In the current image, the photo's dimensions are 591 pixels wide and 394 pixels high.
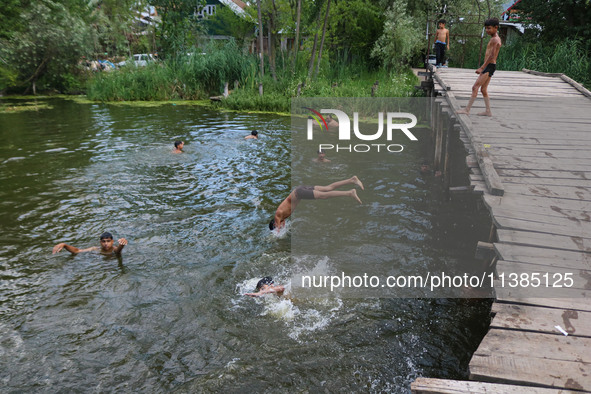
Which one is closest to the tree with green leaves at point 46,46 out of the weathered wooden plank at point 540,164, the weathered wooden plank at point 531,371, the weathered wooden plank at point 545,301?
the weathered wooden plank at point 540,164

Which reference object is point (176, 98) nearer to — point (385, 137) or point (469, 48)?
point (385, 137)

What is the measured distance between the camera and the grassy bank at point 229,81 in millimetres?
18891

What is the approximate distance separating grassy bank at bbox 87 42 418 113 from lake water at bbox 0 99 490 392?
25.2 ft

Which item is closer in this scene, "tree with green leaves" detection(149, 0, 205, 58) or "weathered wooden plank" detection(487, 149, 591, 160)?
"weathered wooden plank" detection(487, 149, 591, 160)

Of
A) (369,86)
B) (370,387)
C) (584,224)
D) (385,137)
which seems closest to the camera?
(370,387)

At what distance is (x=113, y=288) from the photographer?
6.21 metres

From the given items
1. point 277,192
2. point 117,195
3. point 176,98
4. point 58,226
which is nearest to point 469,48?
point 176,98

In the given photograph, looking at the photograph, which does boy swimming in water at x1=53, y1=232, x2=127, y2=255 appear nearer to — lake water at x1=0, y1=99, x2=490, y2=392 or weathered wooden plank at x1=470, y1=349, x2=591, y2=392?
lake water at x1=0, y1=99, x2=490, y2=392

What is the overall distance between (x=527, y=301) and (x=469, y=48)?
69.1 ft

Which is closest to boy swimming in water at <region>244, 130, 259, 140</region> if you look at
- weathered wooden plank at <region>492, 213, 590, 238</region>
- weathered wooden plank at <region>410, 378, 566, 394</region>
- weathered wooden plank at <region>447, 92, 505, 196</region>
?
weathered wooden plank at <region>447, 92, 505, 196</region>

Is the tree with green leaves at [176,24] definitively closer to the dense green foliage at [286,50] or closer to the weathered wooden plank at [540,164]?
the dense green foliage at [286,50]

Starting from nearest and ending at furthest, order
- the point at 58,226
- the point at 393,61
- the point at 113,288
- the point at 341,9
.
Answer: the point at 113,288
the point at 58,226
the point at 393,61
the point at 341,9

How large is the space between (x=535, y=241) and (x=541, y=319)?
1.20m

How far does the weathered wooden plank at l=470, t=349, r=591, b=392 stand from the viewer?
2955mm
